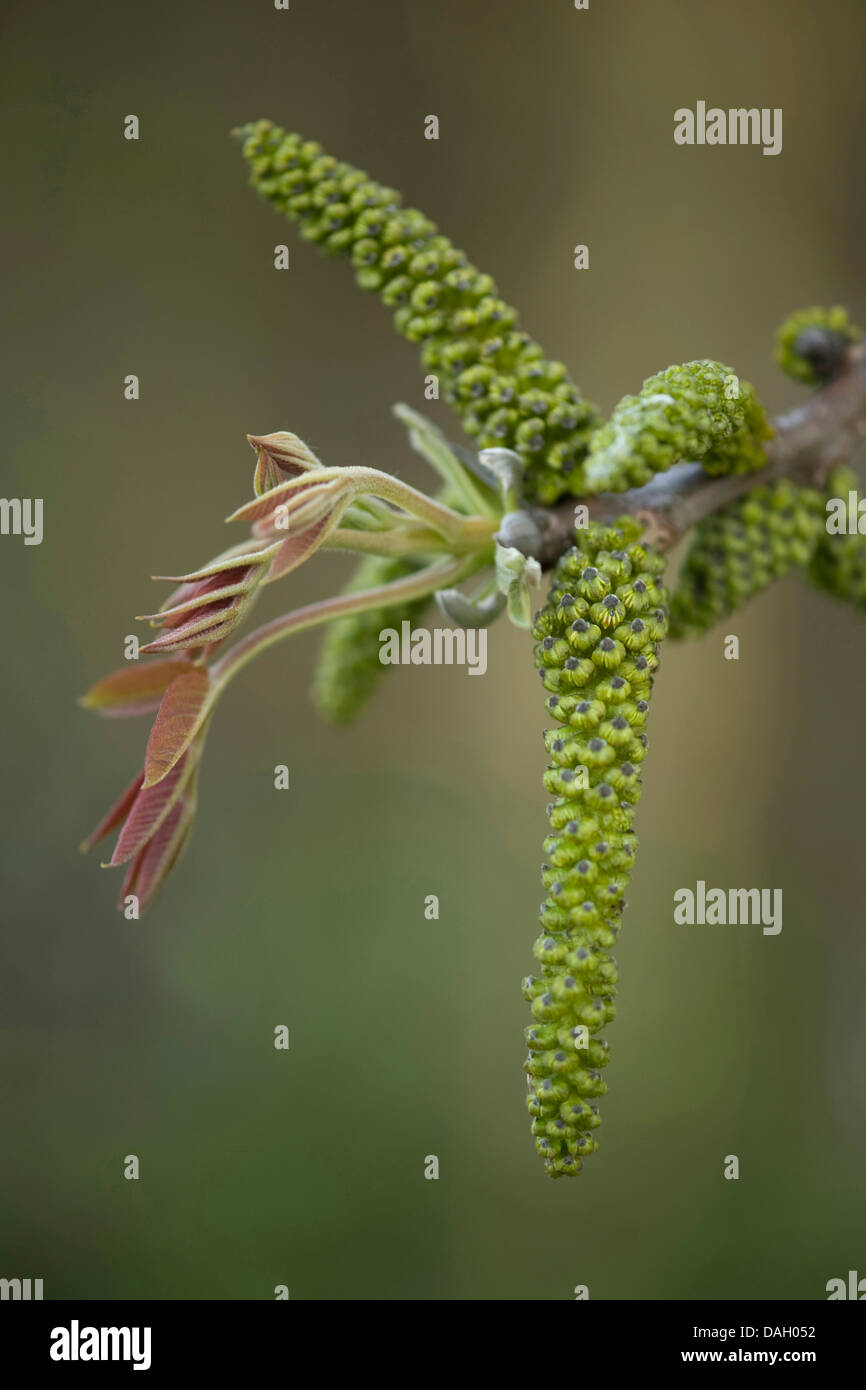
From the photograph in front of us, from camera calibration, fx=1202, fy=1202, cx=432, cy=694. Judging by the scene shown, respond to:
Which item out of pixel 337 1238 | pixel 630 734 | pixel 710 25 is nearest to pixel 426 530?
pixel 630 734

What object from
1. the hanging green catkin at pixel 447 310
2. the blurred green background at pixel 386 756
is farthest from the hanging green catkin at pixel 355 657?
the blurred green background at pixel 386 756

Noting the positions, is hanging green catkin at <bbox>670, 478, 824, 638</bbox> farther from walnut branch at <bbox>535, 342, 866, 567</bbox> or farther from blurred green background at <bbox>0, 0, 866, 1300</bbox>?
blurred green background at <bbox>0, 0, 866, 1300</bbox>

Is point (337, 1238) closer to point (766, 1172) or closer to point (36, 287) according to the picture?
point (766, 1172)

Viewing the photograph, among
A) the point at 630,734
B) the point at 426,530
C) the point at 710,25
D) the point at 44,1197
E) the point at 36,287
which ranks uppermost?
the point at 710,25

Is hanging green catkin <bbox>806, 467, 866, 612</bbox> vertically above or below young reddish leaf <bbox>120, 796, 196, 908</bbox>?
above

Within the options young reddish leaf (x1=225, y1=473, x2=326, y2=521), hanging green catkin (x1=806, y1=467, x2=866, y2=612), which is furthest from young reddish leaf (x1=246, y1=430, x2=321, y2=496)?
hanging green catkin (x1=806, y1=467, x2=866, y2=612)

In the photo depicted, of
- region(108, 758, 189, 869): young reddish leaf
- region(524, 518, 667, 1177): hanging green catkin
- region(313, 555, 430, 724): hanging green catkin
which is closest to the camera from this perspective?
region(524, 518, 667, 1177): hanging green catkin

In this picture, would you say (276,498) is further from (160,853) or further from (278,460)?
(160,853)

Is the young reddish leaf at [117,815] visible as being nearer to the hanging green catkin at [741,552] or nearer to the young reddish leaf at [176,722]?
the young reddish leaf at [176,722]
